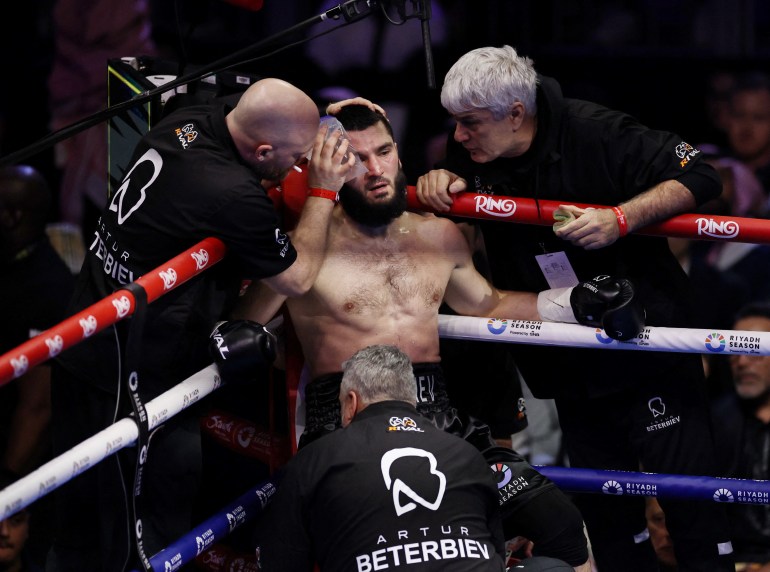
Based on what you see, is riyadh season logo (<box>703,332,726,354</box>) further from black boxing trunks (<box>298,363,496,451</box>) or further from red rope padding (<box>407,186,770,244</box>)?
black boxing trunks (<box>298,363,496,451</box>)

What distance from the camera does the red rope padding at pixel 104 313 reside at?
7.84ft

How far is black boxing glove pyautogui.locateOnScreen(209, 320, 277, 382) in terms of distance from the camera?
297 cm

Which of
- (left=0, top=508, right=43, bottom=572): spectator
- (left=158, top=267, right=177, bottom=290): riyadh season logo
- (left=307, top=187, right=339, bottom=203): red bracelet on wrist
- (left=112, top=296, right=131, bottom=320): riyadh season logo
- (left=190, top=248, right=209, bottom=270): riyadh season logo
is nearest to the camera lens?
(left=112, top=296, right=131, bottom=320): riyadh season logo

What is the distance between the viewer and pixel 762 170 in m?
5.98

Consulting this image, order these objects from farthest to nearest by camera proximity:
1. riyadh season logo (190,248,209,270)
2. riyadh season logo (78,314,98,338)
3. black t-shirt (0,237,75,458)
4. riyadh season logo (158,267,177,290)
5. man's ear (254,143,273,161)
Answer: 1. black t-shirt (0,237,75,458)
2. man's ear (254,143,273,161)
3. riyadh season logo (190,248,209,270)
4. riyadh season logo (158,267,177,290)
5. riyadh season logo (78,314,98,338)

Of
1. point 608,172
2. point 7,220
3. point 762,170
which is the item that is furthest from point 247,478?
point 762,170

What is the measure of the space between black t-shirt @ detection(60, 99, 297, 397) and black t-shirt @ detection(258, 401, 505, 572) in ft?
1.43

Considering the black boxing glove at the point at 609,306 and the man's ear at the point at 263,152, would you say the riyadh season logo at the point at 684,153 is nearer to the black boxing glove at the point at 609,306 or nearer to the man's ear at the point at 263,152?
the black boxing glove at the point at 609,306

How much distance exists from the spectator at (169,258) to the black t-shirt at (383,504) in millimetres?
329

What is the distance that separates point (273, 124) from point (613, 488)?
134 cm

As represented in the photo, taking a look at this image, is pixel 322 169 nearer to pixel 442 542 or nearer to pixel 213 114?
pixel 213 114

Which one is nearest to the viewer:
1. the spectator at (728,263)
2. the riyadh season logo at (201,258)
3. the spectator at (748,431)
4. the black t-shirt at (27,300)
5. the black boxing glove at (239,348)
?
the riyadh season logo at (201,258)

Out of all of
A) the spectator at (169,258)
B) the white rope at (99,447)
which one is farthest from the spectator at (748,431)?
the white rope at (99,447)

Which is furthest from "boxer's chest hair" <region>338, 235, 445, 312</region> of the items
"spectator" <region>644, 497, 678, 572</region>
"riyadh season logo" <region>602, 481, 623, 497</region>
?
"spectator" <region>644, 497, 678, 572</region>
